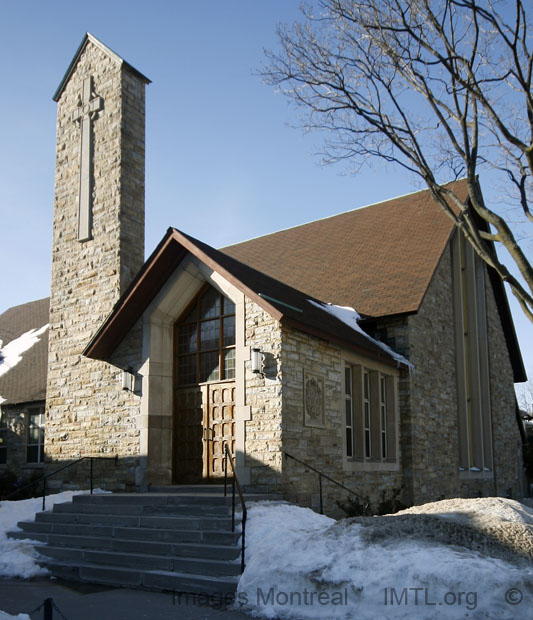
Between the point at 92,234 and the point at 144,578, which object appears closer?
the point at 144,578

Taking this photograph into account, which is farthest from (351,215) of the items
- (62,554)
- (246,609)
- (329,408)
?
(246,609)

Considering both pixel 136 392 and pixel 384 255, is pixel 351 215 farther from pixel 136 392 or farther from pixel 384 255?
pixel 136 392

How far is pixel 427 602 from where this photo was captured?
20.0ft

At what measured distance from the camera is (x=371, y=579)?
255 inches

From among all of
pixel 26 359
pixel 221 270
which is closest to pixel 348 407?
pixel 221 270

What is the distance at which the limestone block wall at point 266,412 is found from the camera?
10641 millimetres

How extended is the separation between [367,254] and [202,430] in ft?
26.2

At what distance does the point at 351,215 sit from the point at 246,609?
16634mm

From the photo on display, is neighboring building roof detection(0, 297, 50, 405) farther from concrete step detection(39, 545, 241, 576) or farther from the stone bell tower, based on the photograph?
concrete step detection(39, 545, 241, 576)

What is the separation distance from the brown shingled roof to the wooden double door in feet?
14.3

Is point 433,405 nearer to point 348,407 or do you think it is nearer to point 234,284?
point 348,407

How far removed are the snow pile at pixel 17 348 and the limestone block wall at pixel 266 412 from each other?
38.4 feet

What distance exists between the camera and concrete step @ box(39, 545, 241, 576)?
790cm

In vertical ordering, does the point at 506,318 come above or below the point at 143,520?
above
